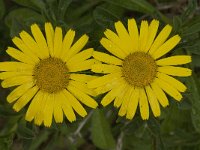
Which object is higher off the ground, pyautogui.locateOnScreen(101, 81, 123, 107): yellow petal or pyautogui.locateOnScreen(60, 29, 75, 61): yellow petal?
pyautogui.locateOnScreen(60, 29, 75, 61): yellow petal

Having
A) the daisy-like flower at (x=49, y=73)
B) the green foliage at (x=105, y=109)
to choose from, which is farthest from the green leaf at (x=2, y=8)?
the daisy-like flower at (x=49, y=73)

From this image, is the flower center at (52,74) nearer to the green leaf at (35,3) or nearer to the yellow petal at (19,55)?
the yellow petal at (19,55)

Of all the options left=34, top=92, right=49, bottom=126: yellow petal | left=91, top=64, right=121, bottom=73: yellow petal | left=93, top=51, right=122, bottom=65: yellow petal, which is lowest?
left=34, top=92, right=49, bottom=126: yellow petal

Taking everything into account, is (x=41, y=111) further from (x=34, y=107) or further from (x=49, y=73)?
(x=49, y=73)

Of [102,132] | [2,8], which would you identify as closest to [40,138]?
[102,132]

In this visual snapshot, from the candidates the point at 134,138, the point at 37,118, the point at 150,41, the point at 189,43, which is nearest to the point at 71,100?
the point at 37,118

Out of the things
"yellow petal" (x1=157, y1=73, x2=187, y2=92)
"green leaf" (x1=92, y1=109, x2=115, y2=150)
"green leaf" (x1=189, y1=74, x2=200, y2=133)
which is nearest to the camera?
"yellow petal" (x1=157, y1=73, x2=187, y2=92)

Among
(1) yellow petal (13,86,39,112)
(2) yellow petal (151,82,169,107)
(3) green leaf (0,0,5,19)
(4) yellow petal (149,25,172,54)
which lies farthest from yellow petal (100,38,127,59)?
(3) green leaf (0,0,5,19)

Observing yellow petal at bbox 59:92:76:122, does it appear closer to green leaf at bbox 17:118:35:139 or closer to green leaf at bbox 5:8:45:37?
green leaf at bbox 17:118:35:139
